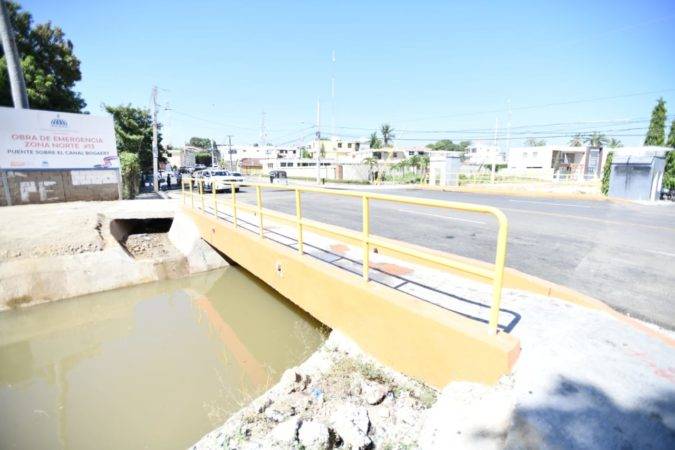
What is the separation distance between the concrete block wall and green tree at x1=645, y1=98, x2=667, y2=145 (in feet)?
159

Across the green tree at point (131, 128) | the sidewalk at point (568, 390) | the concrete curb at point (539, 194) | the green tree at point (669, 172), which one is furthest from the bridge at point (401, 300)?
the green tree at point (131, 128)

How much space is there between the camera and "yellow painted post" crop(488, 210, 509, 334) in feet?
8.52

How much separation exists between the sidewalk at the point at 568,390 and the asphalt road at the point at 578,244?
1.64 metres

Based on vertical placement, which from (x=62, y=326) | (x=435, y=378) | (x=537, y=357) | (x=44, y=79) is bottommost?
(x=62, y=326)

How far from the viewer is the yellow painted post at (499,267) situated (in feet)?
8.52

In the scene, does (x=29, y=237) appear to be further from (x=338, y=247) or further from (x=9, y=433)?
(x=338, y=247)

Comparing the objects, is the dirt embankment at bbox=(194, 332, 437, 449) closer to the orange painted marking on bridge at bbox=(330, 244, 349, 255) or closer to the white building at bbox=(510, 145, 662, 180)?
the orange painted marking on bridge at bbox=(330, 244, 349, 255)

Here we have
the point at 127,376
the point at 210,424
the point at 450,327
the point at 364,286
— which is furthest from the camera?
the point at 127,376

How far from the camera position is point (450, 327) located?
3.03m

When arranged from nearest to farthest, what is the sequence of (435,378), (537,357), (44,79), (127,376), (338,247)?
(537,357), (435,378), (127,376), (338,247), (44,79)

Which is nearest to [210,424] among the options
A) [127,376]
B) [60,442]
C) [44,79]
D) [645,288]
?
[60,442]

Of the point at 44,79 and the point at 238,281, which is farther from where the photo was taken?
the point at 44,79

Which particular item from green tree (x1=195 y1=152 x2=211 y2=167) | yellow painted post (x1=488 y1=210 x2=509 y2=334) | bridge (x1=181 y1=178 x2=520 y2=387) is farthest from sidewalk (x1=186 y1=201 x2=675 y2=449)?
green tree (x1=195 y1=152 x2=211 y2=167)

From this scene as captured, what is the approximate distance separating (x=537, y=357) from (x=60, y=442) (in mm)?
5229
